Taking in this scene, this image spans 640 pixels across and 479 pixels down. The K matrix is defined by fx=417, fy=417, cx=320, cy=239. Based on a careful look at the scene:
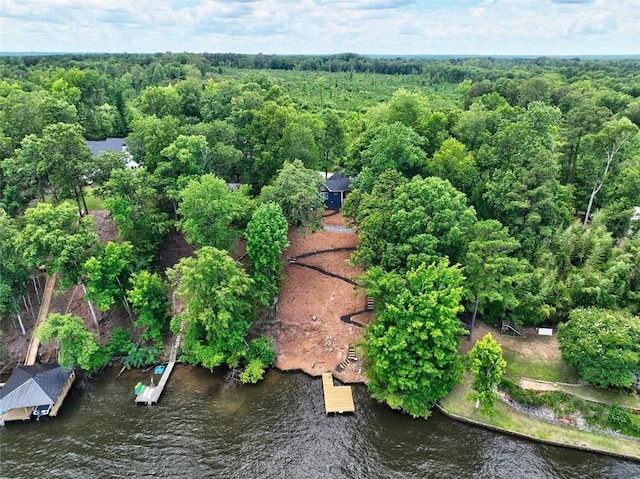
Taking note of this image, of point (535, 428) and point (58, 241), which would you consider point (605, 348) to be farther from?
point (58, 241)

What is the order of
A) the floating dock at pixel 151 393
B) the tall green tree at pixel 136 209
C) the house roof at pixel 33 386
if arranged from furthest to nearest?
the tall green tree at pixel 136 209, the floating dock at pixel 151 393, the house roof at pixel 33 386

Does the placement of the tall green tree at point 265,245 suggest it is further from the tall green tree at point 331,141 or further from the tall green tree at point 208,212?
the tall green tree at point 331,141

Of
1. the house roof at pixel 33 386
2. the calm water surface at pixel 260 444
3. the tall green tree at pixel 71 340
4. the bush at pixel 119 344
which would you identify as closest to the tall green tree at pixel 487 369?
the calm water surface at pixel 260 444

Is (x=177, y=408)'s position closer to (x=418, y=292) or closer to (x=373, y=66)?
(x=418, y=292)

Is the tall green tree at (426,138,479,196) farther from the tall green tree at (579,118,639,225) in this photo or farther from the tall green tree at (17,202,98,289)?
the tall green tree at (17,202,98,289)

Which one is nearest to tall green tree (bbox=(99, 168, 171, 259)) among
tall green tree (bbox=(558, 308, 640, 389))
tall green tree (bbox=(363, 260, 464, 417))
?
tall green tree (bbox=(363, 260, 464, 417))

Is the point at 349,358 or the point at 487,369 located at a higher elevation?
the point at 487,369

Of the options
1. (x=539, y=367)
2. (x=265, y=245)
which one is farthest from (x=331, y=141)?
(x=539, y=367)
